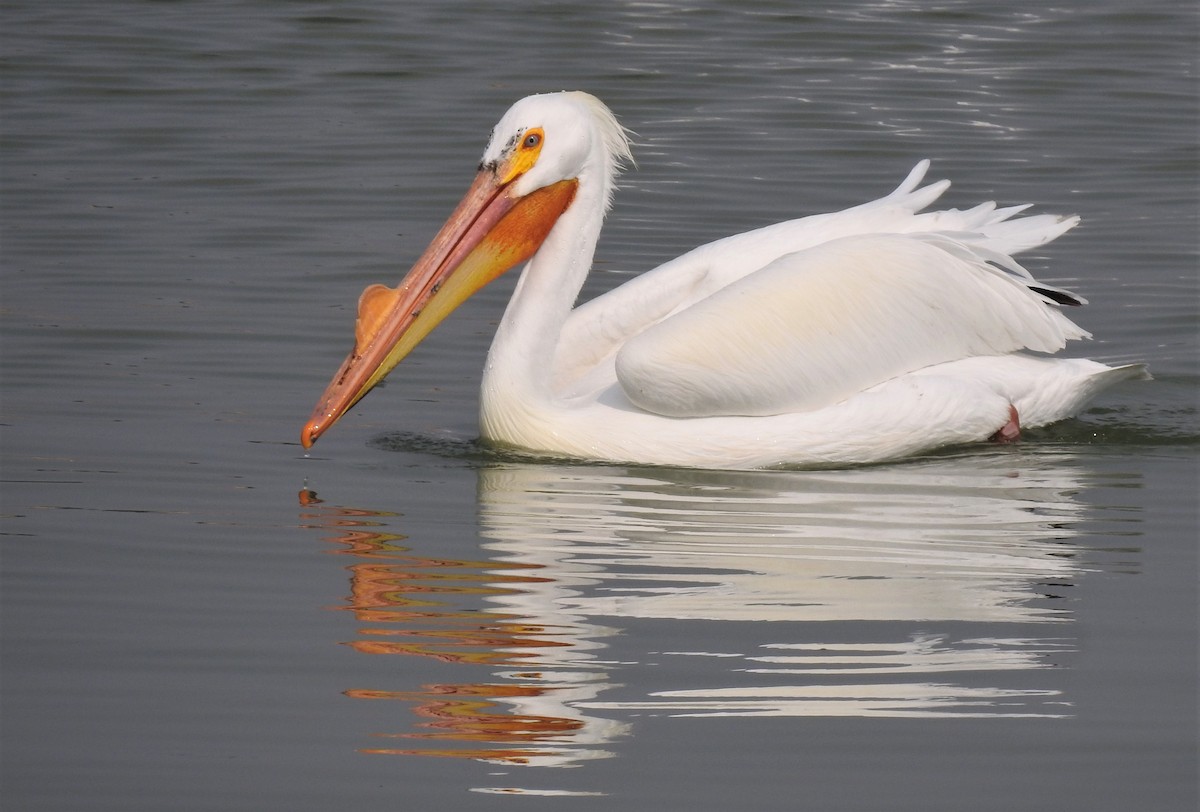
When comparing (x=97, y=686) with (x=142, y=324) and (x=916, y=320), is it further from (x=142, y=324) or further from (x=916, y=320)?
(x=142, y=324)

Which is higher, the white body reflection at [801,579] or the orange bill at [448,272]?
the orange bill at [448,272]

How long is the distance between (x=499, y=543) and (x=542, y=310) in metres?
1.06

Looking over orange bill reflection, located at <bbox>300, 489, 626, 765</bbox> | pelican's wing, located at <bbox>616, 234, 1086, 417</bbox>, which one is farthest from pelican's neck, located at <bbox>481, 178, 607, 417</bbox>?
orange bill reflection, located at <bbox>300, 489, 626, 765</bbox>

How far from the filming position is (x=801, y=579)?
4059 millimetres

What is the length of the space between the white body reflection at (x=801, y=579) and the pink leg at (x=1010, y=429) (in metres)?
0.09

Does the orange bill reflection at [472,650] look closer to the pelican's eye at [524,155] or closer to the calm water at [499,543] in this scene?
the calm water at [499,543]

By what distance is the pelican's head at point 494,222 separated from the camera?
5.11m

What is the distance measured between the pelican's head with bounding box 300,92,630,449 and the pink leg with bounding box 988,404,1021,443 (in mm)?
1255

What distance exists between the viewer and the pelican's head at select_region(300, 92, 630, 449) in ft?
16.8

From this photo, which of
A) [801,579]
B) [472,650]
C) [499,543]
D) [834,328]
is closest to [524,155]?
[834,328]

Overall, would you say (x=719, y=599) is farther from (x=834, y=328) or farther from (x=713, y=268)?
(x=713, y=268)

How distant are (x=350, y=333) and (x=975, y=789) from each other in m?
3.93

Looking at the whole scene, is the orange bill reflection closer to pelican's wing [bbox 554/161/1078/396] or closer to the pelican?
the pelican

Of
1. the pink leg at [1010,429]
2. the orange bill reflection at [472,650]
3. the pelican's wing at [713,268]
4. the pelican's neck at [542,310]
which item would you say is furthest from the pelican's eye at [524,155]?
the pink leg at [1010,429]
